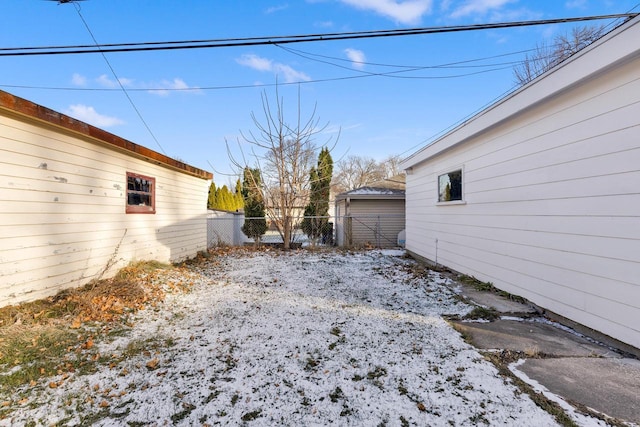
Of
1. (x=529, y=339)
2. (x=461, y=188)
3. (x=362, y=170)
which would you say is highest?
(x=362, y=170)

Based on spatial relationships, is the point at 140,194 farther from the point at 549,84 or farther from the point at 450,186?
the point at 549,84

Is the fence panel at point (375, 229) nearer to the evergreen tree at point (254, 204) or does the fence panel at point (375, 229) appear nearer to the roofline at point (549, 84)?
the evergreen tree at point (254, 204)

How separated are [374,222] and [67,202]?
388 inches

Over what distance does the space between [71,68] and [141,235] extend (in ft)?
18.2

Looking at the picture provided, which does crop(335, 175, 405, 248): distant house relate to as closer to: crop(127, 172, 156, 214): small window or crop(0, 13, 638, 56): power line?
crop(127, 172, 156, 214): small window

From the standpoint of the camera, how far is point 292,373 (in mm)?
2256

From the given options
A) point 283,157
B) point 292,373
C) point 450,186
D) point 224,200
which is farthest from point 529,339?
point 224,200

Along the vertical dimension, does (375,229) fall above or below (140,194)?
below

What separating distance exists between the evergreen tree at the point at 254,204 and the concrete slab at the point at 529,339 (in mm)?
8353

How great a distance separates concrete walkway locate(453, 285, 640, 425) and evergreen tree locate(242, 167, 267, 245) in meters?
8.47

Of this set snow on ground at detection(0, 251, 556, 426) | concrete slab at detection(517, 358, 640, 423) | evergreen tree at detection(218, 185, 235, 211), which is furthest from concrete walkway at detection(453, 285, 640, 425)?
evergreen tree at detection(218, 185, 235, 211)

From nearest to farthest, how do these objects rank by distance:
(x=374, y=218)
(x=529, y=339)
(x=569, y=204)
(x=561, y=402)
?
1. (x=561, y=402)
2. (x=529, y=339)
3. (x=569, y=204)
4. (x=374, y=218)

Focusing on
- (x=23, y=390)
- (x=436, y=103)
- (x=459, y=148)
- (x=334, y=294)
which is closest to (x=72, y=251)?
(x=23, y=390)

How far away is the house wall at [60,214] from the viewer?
323 cm
